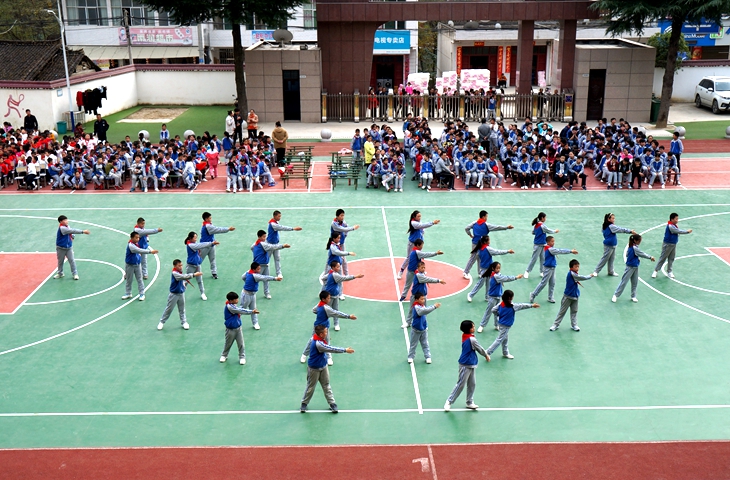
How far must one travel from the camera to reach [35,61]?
141 feet

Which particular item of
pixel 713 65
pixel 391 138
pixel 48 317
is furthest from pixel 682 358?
pixel 713 65

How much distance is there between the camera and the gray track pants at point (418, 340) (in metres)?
15.9

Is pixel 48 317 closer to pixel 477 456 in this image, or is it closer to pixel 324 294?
pixel 324 294

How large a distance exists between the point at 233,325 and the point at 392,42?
149 ft

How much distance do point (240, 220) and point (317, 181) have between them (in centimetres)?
570

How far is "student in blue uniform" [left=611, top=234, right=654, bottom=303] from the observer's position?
18531 mm

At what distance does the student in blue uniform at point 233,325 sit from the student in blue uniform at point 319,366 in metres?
2.23

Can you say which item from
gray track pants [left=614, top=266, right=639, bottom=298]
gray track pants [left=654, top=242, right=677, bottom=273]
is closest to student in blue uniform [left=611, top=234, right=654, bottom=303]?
gray track pants [left=614, top=266, right=639, bottom=298]

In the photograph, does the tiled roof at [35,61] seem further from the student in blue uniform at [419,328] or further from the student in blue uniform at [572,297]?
the student in blue uniform at [572,297]

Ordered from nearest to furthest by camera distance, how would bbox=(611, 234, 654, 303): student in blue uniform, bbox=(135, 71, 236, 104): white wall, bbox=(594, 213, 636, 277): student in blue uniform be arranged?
bbox=(611, 234, 654, 303): student in blue uniform → bbox=(594, 213, 636, 277): student in blue uniform → bbox=(135, 71, 236, 104): white wall

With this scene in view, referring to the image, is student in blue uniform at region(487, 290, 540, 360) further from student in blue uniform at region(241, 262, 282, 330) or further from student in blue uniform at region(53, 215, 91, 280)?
student in blue uniform at region(53, 215, 91, 280)

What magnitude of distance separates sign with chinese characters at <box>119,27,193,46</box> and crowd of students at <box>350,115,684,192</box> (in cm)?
3287

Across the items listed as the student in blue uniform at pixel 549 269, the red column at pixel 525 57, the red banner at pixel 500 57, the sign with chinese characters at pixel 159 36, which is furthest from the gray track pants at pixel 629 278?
the sign with chinese characters at pixel 159 36

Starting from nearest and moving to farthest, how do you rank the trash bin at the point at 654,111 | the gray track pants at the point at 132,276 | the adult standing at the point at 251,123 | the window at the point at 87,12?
1. the gray track pants at the point at 132,276
2. the adult standing at the point at 251,123
3. the trash bin at the point at 654,111
4. the window at the point at 87,12
